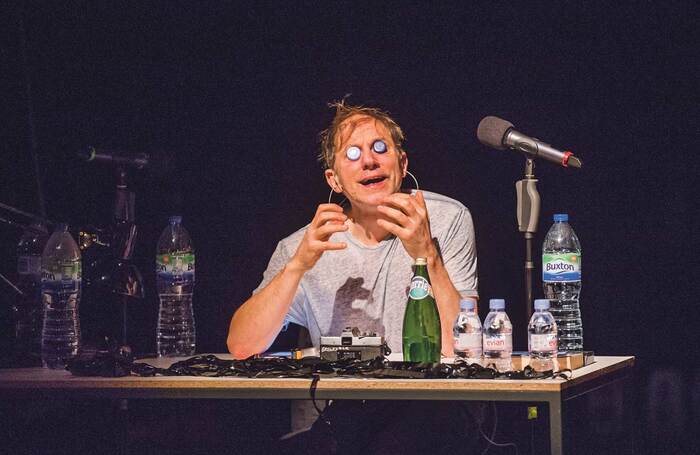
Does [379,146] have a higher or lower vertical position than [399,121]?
lower

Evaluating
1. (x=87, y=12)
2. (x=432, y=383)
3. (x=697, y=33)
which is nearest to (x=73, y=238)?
(x=87, y=12)

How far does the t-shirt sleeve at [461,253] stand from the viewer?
3.02 m

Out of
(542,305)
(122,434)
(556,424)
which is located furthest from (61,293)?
(556,424)

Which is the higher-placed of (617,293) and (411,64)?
(411,64)

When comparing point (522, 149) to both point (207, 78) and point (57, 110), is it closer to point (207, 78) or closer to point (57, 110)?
point (207, 78)

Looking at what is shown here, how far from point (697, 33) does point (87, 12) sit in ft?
8.01

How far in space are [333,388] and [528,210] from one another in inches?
32.9

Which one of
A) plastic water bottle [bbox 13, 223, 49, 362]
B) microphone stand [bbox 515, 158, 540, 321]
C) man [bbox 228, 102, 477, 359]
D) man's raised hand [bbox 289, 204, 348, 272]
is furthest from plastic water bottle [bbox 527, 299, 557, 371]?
plastic water bottle [bbox 13, 223, 49, 362]

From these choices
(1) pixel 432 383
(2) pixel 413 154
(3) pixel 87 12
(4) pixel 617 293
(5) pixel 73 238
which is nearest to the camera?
(1) pixel 432 383

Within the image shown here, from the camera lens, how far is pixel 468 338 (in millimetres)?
2381

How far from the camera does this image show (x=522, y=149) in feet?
8.50

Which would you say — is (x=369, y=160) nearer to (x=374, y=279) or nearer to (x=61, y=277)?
(x=374, y=279)

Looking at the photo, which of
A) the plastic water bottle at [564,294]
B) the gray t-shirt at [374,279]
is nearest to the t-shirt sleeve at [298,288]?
the gray t-shirt at [374,279]

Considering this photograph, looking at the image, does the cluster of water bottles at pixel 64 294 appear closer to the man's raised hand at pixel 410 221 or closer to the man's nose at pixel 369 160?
the man's nose at pixel 369 160
